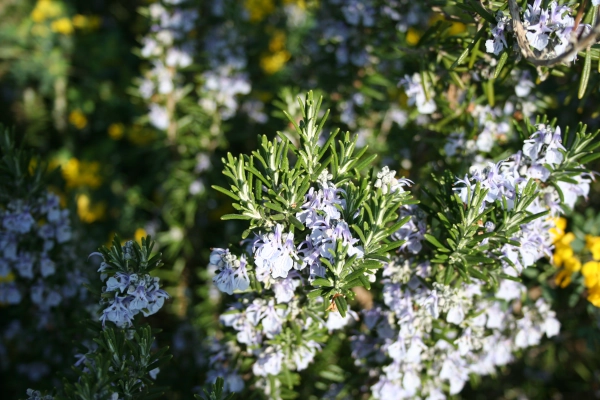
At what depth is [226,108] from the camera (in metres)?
2.97

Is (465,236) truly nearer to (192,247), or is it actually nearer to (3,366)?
(192,247)

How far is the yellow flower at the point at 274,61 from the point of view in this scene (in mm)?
3658

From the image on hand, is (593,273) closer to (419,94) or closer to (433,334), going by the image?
(433,334)

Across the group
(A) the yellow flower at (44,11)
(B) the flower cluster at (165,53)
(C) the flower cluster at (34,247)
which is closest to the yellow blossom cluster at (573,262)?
(C) the flower cluster at (34,247)

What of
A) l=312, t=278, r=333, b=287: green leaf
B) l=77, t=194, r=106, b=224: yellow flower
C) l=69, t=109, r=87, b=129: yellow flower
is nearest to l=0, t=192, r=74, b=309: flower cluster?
l=77, t=194, r=106, b=224: yellow flower

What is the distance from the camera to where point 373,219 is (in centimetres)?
142

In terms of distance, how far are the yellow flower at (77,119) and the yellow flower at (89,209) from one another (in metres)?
0.60

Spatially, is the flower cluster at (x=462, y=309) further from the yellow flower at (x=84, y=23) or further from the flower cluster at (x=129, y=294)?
the yellow flower at (x=84, y=23)

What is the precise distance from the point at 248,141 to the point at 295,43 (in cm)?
92

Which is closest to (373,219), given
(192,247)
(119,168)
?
(192,247)

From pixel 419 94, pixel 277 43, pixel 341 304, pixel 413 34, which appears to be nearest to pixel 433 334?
pixel 341 304

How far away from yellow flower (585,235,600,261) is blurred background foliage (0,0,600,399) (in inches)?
2.1

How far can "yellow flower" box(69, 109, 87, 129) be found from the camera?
3.71 m

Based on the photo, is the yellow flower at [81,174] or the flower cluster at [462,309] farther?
the yellow flower at [81,174]
